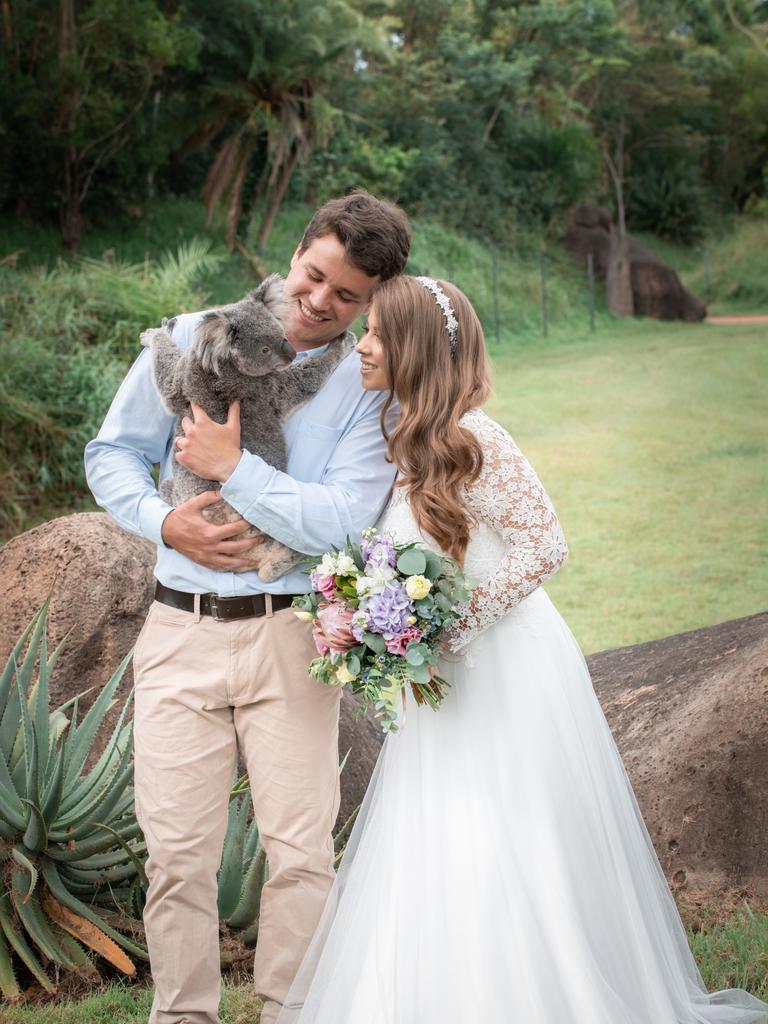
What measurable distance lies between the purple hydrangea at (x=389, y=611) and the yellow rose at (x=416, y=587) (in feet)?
0.06

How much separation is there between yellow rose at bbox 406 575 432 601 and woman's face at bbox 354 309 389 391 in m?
0.45

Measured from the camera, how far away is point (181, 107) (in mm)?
12086

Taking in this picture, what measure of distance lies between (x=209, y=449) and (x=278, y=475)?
0.15 metres

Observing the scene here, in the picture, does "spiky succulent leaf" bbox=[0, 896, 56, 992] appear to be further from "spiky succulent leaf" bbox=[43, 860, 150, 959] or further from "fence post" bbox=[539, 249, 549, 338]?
"fence post" bbox=[539, 249, 549, 338]

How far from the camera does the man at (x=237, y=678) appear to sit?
7.47 ft

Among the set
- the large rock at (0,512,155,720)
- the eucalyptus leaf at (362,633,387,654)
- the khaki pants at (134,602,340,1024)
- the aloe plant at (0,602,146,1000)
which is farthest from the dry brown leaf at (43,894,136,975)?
the eucalyptus leaf at (362,633,387,654)

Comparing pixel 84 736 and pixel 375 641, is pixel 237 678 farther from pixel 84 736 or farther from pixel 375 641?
pixel 84 736

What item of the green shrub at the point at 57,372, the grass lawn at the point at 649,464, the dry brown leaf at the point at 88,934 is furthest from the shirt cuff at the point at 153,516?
the green shrub at the point at 57,372

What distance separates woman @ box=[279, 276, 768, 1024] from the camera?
217cm

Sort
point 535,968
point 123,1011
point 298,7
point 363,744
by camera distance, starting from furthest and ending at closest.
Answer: point 298,7, point 363,744, point 123,1011, point 535,968

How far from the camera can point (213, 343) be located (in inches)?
91.1

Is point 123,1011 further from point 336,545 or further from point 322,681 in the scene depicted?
point 336,545

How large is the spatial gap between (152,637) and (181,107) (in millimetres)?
10897

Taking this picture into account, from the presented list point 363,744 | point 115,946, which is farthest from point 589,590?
point 115,946
